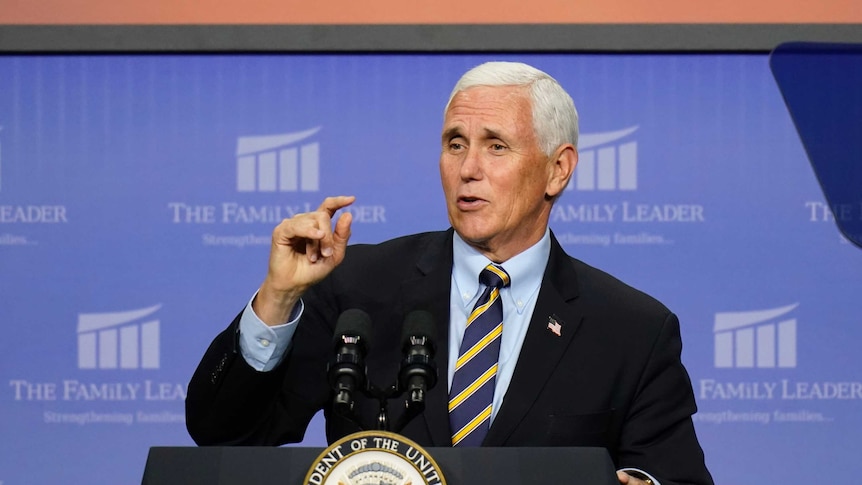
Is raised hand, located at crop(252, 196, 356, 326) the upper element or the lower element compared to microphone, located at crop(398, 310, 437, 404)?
upper

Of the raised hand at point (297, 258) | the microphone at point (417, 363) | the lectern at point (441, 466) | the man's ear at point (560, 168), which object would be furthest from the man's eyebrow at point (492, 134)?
the lectern at point (441, 466)

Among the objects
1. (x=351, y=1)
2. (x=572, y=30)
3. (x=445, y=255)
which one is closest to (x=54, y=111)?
(x=351, y=1)

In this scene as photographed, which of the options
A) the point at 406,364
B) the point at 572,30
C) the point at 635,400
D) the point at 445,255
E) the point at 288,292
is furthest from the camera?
the point at 572,30

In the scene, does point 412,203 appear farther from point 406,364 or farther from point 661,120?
point 406,364

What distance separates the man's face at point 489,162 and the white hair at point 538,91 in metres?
0.01

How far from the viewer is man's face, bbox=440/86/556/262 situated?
6.75ft

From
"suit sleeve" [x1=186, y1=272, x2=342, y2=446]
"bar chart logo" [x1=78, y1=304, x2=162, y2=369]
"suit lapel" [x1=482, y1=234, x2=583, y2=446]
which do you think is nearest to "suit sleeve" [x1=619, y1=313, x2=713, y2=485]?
"suit lapel" [x1=482, y1=234, x2=583, y2=446]

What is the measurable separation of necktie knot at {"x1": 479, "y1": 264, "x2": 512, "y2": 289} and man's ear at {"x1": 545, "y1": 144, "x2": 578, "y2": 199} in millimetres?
199

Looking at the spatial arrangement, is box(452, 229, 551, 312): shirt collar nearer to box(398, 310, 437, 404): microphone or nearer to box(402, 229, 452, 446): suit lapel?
box(402, 229, 452, 446): suit lapel

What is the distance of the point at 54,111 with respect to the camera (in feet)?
11.4

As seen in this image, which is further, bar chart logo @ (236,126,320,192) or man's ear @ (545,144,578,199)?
bar chart logo @ (236,126,320,192)

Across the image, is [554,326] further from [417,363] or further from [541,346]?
[417,363]

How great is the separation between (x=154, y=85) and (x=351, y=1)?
0.65m

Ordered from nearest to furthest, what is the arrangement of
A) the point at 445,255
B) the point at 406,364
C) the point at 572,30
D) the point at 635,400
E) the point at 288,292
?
the point at 406,364 < the point at 288,292 < the point at 635,400 < the point at 445,255 < the point at 572,30
